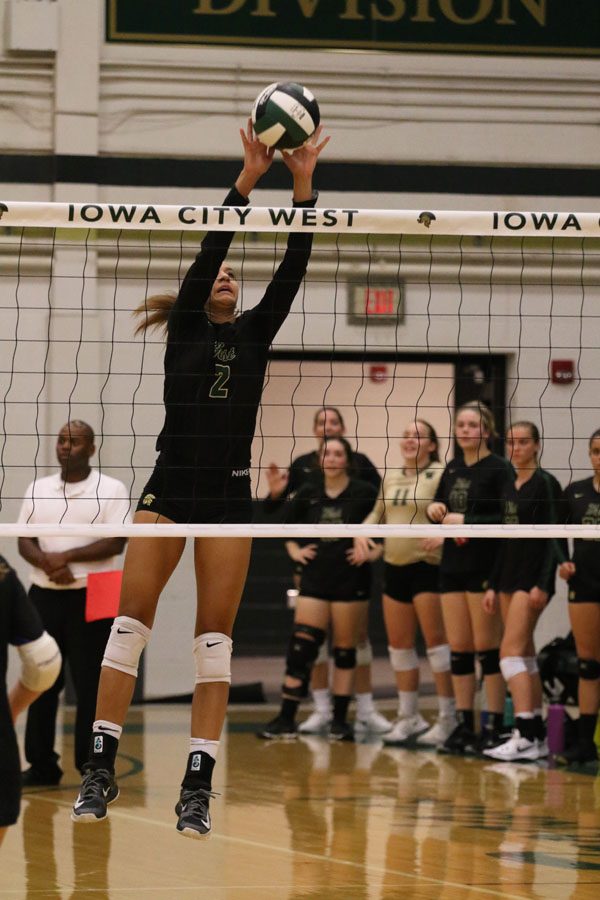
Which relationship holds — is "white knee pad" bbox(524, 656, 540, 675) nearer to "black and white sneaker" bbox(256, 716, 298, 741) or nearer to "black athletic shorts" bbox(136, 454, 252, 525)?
"black and white sneaker" bbox(256, 716, 298, 741)

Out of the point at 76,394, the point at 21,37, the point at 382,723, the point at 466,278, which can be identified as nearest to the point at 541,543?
the point at 382,723

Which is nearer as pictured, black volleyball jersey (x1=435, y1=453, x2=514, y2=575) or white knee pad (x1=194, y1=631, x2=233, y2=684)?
white knee pad (x1=194, y1=631, x2=233, y2=684)

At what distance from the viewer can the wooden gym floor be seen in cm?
613

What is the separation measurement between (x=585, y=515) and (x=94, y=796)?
4.48 meters

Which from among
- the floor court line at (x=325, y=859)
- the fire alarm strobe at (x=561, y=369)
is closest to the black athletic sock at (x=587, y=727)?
the floor court line at (x=325, y=859)

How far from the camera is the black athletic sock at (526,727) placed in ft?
30.5

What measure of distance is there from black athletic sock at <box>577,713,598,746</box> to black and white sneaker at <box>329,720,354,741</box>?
5.82 feet

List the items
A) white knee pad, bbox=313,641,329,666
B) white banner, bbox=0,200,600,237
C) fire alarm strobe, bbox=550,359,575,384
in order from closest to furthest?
white banner, bbox=0,200,600,237 < white knee pad, bbox=313,641,329,666 < fire alarm strobe, bbox=550,359,575,384

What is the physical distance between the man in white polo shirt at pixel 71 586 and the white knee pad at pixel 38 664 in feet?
13.0

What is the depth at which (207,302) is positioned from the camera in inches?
217

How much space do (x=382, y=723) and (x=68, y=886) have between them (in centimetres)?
468

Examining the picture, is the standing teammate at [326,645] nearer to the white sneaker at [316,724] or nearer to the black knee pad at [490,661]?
the white sneaker at [316,724]

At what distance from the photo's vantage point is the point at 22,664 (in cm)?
423

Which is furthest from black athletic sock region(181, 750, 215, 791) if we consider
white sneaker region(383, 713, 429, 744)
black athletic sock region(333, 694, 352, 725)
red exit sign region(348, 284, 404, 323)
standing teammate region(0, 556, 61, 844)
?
red exit sign region(348, 284, 404, 323)
